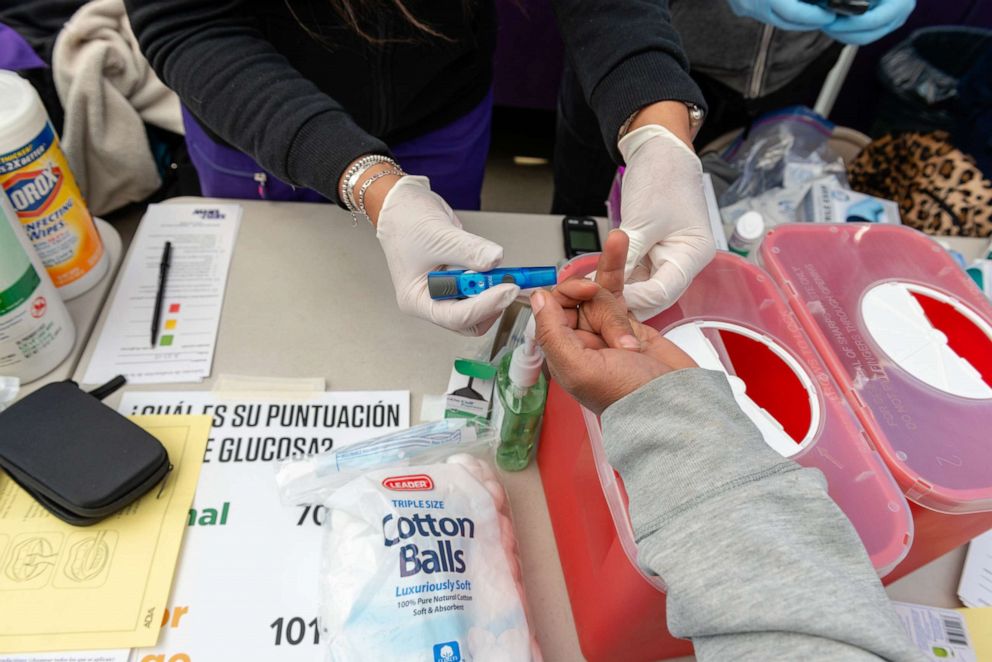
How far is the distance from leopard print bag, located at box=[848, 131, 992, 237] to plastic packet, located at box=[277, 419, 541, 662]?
1.11 meters

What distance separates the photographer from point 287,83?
68 centimetres

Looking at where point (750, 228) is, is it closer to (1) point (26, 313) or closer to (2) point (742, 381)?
(2) point (742, 381)

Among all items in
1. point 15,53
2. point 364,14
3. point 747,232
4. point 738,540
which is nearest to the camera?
point 738,540

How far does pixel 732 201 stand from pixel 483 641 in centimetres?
100

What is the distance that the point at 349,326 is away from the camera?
0.80 metres

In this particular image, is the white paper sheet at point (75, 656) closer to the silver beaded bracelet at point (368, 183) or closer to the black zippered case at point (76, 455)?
the black zippered case at point (76, 455)

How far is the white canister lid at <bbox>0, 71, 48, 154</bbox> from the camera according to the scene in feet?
1.96

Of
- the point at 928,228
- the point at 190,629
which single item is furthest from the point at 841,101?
the point at 190,629

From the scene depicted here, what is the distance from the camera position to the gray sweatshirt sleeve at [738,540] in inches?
13.7

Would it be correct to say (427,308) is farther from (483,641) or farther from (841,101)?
(841,101)

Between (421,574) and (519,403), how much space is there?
19cm

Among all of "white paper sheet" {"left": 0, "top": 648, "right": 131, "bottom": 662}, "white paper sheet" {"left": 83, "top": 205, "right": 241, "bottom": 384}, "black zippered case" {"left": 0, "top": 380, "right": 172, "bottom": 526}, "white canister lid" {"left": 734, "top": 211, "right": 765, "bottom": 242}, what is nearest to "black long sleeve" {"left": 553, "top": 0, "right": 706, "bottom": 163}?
"white canister lid" {"left": 734, "top": 211, "right": 765, "bottom": 242}

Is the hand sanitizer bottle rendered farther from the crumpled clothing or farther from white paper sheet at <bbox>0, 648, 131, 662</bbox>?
the crumpled clothing

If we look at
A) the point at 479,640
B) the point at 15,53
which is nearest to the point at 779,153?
the point at 479,640
